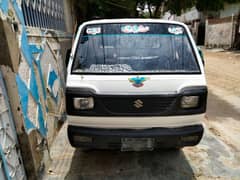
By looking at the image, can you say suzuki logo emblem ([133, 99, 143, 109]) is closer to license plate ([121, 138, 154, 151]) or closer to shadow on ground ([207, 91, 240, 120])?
license plate ([121, 138, 154, 151])

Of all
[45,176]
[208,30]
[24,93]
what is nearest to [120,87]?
[24,93]

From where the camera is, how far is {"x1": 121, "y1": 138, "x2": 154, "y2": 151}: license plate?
215cm

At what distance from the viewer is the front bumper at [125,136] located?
2131 mm

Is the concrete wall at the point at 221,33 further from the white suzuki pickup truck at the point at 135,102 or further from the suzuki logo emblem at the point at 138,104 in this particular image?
the suzuki logo emblem at the point at 138,104

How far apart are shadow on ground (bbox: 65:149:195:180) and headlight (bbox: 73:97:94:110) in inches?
40.8

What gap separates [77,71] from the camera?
2.29 metres

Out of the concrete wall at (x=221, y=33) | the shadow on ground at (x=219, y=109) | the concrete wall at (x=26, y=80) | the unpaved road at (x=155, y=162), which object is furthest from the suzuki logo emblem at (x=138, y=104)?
the concrete wall at (x=221, y=33)

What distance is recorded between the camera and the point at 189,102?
84.7 inches

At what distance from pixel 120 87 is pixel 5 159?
54.4 inches

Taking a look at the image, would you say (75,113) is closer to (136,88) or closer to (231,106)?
(136,88)

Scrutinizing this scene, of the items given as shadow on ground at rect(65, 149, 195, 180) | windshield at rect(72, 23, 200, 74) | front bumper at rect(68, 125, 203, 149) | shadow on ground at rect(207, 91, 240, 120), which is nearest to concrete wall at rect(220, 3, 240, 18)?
shadow on ground at rect(207, 91, 240, 120)

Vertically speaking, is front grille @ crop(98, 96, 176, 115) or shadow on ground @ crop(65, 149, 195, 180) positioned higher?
front grille @ crop(98, 96, 176, 115)

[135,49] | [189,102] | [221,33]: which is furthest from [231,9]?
[189,102]

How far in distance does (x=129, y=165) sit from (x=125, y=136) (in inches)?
32.6
